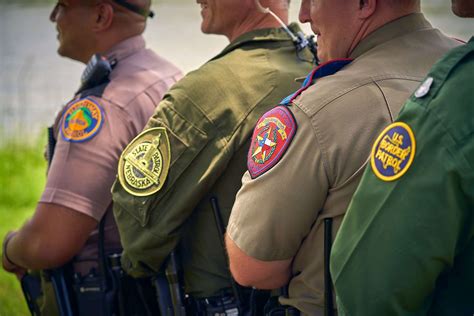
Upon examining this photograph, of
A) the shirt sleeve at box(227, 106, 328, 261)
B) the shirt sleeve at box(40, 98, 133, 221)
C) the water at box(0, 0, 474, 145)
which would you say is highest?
the shirt sleeve at box(227, 106, 328, 261)

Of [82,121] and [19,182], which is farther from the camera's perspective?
[19,182]

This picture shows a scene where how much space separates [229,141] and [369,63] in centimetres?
61

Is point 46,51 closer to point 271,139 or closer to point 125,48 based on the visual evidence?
point 125,48

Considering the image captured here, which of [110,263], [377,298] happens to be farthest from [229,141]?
[377,298]

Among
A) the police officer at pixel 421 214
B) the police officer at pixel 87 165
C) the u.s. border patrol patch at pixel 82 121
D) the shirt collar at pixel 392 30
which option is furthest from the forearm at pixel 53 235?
the police officer at pixel 421 214

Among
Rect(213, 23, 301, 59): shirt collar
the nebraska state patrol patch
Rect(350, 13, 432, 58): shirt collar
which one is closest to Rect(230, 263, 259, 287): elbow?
the nebraska state patrol patch

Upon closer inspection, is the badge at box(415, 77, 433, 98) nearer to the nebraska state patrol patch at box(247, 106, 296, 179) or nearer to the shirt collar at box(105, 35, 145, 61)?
the nebraska state patrol patch at box(247, 106, 296, 179)

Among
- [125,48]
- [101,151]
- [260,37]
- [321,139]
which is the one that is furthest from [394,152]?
[125,48]

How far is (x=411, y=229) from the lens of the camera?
4.94 feet

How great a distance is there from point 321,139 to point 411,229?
20.4 inches

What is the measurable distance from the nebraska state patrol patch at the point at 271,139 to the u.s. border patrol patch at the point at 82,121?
1.13m

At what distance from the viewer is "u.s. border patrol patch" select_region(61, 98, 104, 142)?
310cm

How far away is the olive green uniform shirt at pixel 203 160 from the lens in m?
2.57

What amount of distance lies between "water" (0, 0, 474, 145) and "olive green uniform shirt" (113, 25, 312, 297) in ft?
15.2
